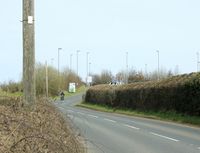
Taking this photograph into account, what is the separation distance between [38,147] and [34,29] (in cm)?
471

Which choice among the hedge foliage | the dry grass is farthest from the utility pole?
the hedge foliage

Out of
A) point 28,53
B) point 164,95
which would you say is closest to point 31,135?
point 28,53

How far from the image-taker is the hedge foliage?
31.3 meters

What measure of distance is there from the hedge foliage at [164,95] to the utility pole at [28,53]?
20619mm

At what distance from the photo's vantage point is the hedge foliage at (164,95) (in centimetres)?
3130

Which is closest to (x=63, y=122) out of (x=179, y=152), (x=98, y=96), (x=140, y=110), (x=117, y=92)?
(x=179, y=152)

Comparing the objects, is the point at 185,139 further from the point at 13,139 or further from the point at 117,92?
the point at 117,92

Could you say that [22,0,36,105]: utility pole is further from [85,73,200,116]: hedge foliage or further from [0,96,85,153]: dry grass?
[85,73,200,116]: hedge foliage

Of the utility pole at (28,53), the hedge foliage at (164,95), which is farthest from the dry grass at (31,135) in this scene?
the hedge foliage at (164,95)

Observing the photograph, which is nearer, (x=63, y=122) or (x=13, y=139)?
(x=13, y=139)

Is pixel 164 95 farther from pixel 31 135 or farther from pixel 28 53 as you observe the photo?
pixel 31 135

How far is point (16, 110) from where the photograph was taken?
9312mm

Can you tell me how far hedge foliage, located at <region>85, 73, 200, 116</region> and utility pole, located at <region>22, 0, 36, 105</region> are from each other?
20.6 m

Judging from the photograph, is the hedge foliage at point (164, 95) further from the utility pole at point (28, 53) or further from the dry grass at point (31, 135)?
the dry grass at point (31, 135)
